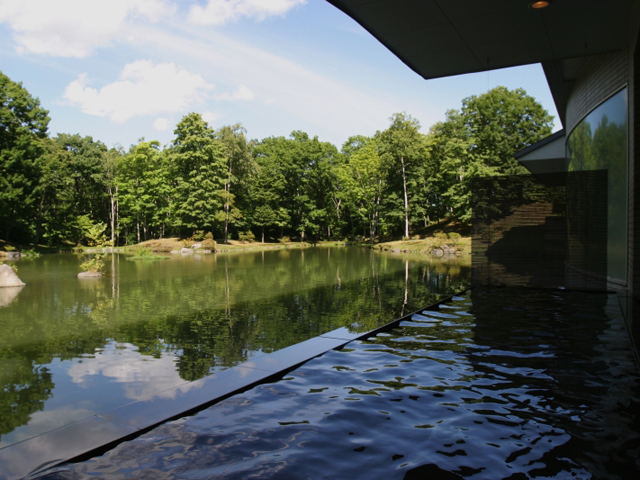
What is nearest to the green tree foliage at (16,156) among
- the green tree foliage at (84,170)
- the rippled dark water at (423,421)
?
the green tree foliage at (84,170)

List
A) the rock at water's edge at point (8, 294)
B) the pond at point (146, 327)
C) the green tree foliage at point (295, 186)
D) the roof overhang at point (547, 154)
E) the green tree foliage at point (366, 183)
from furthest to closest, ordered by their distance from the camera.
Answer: the green tree foliage at point (295, 186) → the green tree foliage at point (366, 183) → the roof overhang at point (547, 154) → the rock at water's edge at point (8, 294) → the pond at point (146, 327)

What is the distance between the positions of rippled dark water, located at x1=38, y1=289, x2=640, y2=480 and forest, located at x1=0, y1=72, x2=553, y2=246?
28619mm

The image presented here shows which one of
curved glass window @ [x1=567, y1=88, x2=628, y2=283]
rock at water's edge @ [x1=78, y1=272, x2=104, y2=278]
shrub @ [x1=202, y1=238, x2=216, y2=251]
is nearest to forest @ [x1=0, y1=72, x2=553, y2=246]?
shrub @ [x1=202, y1=238, x2=216, y2=251]

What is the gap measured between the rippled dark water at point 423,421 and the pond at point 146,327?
5.42 ft

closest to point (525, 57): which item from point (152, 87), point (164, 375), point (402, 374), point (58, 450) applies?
point (402, 374)

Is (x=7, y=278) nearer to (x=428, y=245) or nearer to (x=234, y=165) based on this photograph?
(x=428, y=245)

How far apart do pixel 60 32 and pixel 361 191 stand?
92.0 feet

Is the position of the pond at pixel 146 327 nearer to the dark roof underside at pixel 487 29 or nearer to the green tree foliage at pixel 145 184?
the dark roof underside at pixel 487 29

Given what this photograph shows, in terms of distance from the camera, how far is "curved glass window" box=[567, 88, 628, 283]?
7.50 m

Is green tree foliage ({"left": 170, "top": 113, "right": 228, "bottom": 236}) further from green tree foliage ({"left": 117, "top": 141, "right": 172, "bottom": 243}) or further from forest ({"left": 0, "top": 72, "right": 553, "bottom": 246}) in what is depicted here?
green tree foliage ({"left": 117, "top": 141, "right": 172, "bottom": 243})

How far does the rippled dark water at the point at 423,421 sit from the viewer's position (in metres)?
2.18

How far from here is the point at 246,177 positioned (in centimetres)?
4047

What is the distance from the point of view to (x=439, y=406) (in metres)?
2.95

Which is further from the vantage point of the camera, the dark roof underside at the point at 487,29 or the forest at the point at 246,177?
the forest at the point at 246,177
